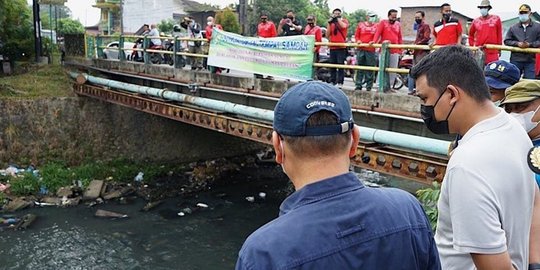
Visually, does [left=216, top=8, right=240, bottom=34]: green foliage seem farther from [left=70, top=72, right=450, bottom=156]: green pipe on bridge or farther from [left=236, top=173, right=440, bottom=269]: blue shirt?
[left=236, top=173, right=440, bottom=269]: blue shirt

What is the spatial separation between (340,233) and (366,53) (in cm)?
766

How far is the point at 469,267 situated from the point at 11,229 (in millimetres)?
11017

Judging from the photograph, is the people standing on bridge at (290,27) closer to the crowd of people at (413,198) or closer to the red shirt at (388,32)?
the red shirt at (388,32)

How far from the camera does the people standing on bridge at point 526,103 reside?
2.55 meters

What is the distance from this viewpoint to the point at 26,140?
45.0 feet

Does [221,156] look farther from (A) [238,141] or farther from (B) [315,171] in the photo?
(B) [315,171]

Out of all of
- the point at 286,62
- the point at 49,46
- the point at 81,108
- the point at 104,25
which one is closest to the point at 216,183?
the point at 81,108

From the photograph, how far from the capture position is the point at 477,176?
1.67 meters

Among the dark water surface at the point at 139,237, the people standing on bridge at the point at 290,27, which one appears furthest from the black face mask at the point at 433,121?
the people standing on bridge at the point at 290,27

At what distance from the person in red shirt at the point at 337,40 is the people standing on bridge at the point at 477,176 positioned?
7089mm

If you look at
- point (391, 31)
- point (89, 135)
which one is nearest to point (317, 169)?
point (391, 31)

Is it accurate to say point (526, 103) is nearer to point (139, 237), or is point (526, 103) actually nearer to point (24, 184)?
point (139, 237)

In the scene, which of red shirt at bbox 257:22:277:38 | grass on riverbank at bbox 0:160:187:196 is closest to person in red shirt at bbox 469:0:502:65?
red shirt at bbox 257:22:277:38

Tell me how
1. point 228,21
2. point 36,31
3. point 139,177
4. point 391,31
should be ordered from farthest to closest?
point 228,21
point 36,31
point 139,177
point 391,31
